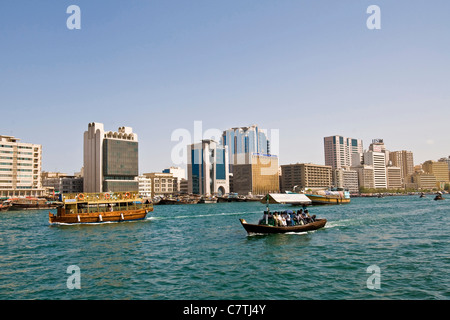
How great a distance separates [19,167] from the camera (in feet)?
434

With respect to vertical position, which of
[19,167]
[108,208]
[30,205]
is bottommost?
[30,205]

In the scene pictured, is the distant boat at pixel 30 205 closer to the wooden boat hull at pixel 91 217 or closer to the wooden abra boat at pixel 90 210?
the wooden abra boat at pixel 90 210

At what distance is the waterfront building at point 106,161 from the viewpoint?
16075cm

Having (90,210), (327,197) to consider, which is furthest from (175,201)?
(90,210)

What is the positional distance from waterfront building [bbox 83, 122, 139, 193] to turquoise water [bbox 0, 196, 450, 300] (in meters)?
131

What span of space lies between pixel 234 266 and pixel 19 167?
13557 centimetres

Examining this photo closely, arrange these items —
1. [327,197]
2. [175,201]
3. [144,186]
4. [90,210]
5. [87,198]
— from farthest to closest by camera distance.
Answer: [144,186]
[175,201]
[327,197]
[90,210]
[87,198]

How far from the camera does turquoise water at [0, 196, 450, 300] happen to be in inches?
631

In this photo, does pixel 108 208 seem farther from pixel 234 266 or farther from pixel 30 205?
pixel 30 205

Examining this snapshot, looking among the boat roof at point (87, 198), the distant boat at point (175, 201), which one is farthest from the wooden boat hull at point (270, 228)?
the distant boat at point (175, 201)

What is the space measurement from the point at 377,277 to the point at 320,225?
1971 cm

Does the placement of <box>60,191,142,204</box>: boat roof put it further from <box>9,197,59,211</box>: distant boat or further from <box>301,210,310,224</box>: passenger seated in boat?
<box>9,197,59,211</box>: distant boat

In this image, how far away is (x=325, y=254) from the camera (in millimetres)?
24094

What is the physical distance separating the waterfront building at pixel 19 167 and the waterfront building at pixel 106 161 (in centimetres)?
2672
